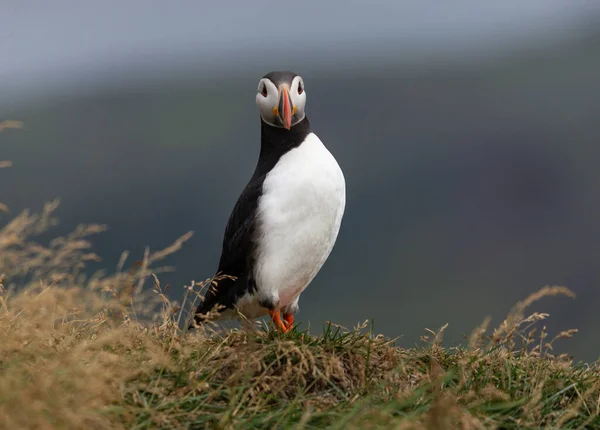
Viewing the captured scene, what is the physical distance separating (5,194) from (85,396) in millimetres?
183624

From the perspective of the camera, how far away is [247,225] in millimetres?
7121

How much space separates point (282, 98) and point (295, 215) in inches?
36.3

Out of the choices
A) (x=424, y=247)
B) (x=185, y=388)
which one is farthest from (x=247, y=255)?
(x=424, y=247)

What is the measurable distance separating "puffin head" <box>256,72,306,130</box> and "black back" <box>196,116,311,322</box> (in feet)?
0.36

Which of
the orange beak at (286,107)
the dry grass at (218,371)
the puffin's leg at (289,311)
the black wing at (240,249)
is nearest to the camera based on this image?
the dry grass at (218,371)

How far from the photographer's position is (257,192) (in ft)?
23.3

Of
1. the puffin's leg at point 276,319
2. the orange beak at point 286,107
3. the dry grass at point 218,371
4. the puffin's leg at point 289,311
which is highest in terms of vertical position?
the orange beak at point 286,107

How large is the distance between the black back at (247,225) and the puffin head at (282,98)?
11 cm

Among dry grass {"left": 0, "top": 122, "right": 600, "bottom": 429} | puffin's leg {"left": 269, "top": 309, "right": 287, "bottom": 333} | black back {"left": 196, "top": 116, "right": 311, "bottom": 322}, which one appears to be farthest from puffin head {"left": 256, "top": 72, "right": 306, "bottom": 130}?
dry grass {"left": 0, "top": 122, "right": 600, "bottom": 429}

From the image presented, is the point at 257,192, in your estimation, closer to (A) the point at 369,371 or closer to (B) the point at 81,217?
(A) the point at 369,371

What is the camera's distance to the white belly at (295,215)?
6.95 metres

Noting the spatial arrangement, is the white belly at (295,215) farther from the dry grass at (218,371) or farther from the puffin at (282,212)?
the dry grass at (218,371)

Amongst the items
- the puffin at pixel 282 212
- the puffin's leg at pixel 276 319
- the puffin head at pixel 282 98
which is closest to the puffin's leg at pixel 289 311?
the puffin at pixel 282 212

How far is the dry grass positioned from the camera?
4.29 meters
